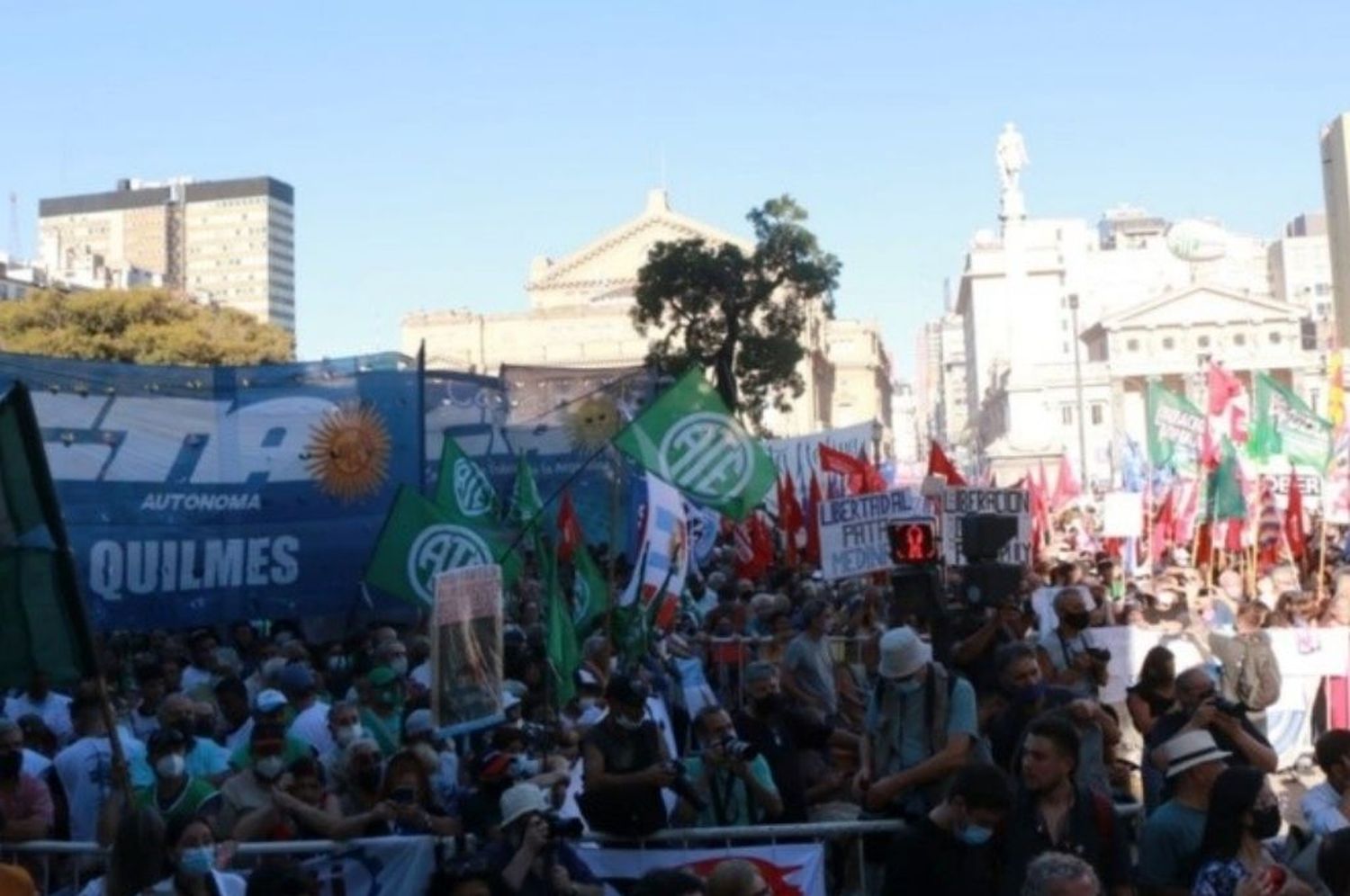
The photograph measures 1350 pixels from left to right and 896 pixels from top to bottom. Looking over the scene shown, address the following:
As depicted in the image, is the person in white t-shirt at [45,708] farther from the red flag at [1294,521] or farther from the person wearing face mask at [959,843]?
the red flag at [1294,521]

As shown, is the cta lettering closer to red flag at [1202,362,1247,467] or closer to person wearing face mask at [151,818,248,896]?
person wearing face mask at [151,818,248,896]

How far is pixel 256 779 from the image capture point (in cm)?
839

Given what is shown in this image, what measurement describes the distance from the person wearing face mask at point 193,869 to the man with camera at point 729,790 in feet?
6.37

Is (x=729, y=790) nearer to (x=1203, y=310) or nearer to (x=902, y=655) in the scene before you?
(x=902, y=655)

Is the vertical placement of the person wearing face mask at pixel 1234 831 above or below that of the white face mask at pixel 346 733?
below

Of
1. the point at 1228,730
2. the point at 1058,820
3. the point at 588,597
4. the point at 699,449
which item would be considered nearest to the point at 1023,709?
the point at 1228,730

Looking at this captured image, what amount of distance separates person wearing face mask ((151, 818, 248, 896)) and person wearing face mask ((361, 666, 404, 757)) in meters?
3.41

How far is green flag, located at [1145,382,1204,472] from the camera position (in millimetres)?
26984

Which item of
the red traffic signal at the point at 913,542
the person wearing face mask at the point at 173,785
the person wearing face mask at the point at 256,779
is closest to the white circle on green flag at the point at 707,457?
the red traffic signal at the point at 913,542

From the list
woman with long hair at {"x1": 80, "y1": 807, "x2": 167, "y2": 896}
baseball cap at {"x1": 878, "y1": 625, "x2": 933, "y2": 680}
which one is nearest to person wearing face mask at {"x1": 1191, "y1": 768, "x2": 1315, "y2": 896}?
baseball cap at {"x1": 878, "y1": 625, "x2": 933, "y2": 680}

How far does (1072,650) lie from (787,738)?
1872 millimetres

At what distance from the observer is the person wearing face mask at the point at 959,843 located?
639cm

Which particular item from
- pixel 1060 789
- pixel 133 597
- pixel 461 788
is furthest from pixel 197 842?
pixel 133 597

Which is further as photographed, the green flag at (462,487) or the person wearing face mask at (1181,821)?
the green flag at (462,487)
